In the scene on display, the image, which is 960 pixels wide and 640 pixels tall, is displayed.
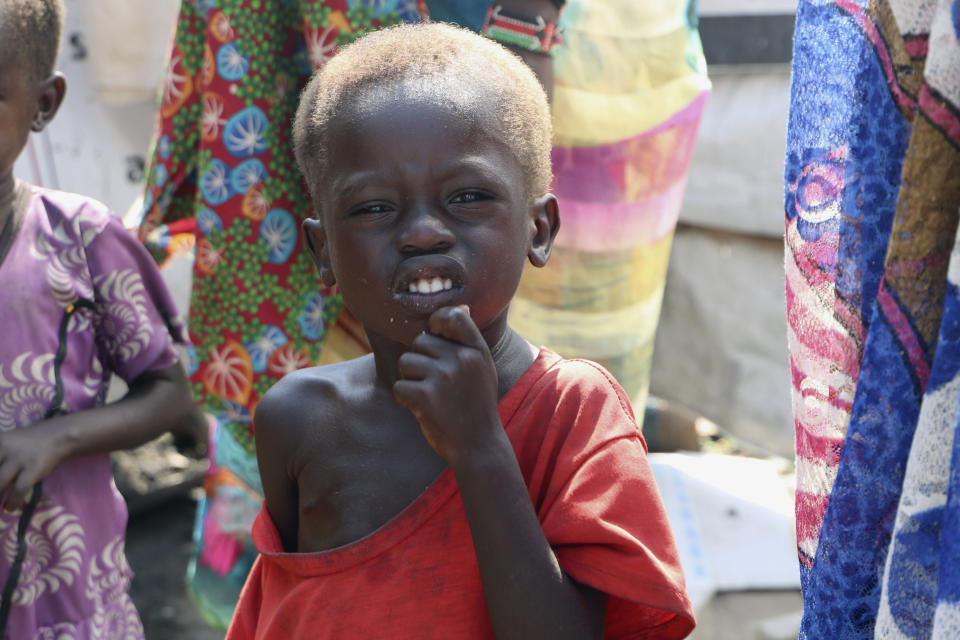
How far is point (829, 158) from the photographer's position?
2.90 feet

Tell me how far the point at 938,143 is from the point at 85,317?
1.42m

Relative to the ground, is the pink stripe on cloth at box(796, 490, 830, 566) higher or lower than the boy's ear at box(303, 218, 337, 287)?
lower

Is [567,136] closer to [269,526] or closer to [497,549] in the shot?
[269,526]

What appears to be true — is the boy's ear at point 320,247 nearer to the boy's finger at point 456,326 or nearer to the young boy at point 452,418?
the young boy at point 452,418

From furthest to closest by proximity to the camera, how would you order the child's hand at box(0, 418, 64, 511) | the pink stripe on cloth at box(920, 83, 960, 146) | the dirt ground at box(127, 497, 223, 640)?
the dirt ground at box(127, 497, 223, 640) < the child's hand at box(0, 418, 64, 511) < the pink stripe on cloth at box(920, 83, 960, 146)

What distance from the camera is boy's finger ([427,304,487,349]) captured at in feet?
3.15

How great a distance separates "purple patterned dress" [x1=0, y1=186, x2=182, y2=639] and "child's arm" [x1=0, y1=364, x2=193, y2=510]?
0.04 meters

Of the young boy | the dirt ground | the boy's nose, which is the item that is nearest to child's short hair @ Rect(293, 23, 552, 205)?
the young boy

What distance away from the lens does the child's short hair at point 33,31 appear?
157 cm

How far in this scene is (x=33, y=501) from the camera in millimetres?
1606

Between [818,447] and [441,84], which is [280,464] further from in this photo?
[818,447]

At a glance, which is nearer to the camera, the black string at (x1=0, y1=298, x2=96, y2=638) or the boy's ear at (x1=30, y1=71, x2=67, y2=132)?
the black string at (x1=0, y1=298, x2=96, y2=638)

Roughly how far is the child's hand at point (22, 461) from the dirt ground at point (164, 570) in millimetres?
2121

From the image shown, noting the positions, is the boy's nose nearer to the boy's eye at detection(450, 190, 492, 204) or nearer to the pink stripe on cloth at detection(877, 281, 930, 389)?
the boy's eye at detection(450, 190, 492, 204)
